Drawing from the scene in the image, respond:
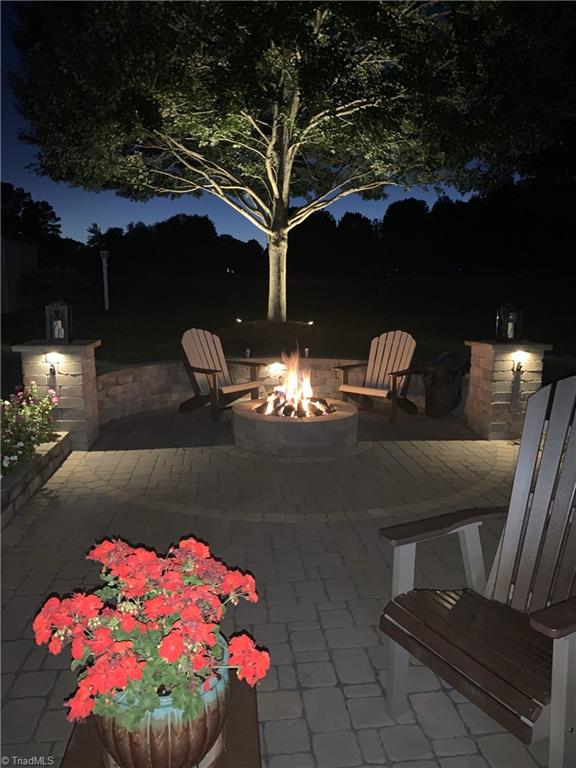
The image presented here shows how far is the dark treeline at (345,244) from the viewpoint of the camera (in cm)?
3173

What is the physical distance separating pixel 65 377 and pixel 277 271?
23.7 ft

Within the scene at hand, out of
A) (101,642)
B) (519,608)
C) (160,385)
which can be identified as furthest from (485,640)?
(160,385)

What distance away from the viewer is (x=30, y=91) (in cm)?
1063

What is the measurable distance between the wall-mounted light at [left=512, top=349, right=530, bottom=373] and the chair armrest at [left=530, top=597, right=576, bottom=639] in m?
5.03

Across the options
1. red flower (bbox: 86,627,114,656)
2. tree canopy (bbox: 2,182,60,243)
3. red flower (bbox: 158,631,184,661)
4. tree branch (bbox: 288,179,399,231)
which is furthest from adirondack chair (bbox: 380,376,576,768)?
tree canopy (bbox: 2,182,60,243)

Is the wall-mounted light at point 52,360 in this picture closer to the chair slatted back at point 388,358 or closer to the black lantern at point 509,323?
the chair slatted back at point 388,358

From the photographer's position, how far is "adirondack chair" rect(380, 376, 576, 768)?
1788 mm

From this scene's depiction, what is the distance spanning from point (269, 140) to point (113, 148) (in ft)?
9.98

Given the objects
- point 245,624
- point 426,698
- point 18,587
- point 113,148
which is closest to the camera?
point 426,698

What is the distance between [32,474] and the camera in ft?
15.9

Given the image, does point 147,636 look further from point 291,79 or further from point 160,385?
point 291,79

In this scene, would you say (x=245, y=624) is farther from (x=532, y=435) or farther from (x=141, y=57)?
(x=141, y=57)

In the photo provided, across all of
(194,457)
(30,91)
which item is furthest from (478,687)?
(30,91)

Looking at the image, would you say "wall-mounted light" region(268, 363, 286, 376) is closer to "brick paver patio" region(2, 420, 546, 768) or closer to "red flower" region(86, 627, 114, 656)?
"brick paver patio" region(2, 420, 546, 768)
